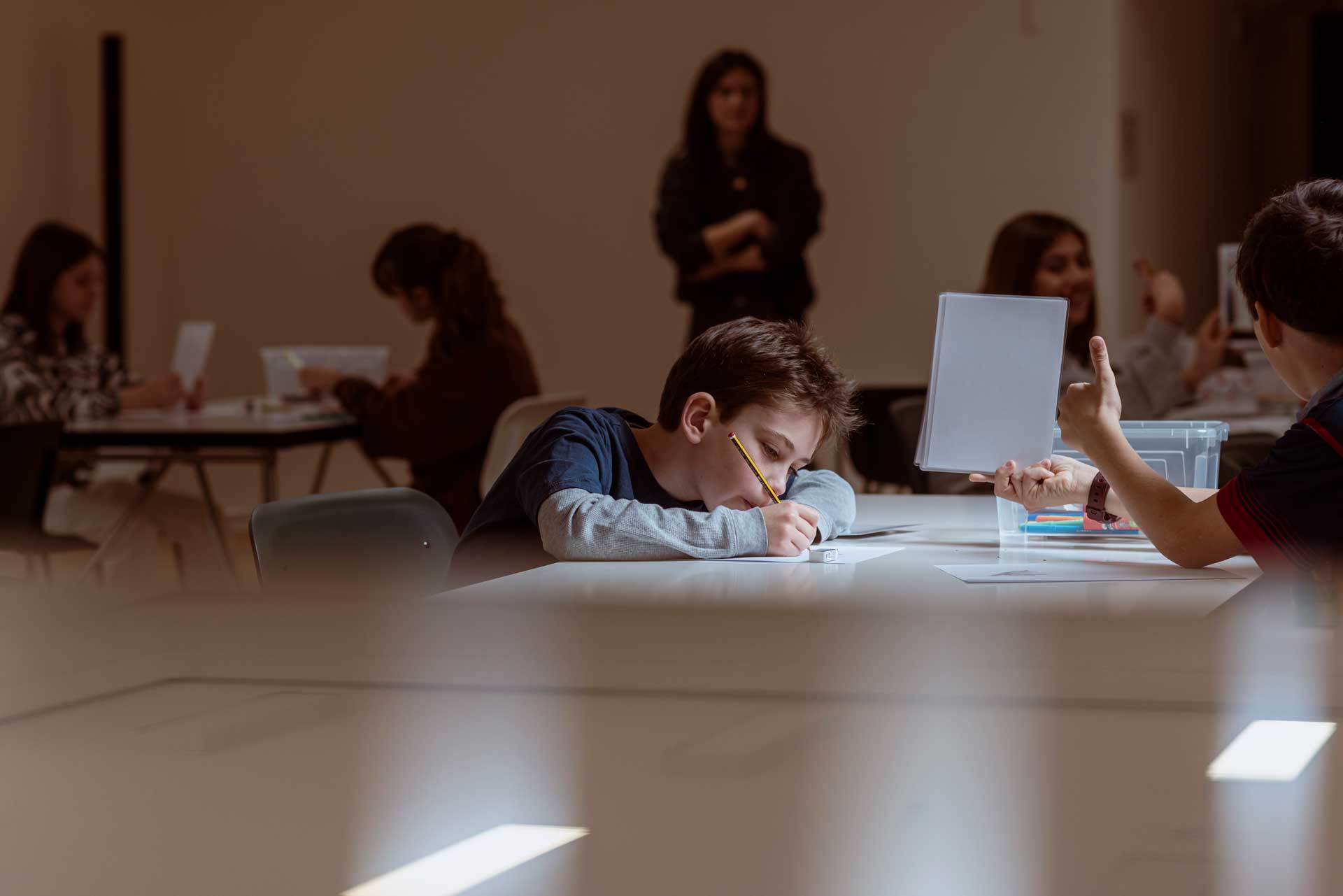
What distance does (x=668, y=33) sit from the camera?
5.72 metres

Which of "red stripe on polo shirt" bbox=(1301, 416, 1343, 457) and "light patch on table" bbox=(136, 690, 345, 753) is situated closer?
"light patch on table" bbox=(136, 690, 345, 753)

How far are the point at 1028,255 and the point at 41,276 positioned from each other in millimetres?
2581

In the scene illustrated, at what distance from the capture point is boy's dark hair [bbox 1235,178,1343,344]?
1.32 meters

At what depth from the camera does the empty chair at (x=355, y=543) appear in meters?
1.61

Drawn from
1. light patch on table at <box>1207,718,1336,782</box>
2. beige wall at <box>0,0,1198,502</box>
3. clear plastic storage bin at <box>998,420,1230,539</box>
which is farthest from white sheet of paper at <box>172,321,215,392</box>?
light patch on table at <box>1207,718,1336,782</box>

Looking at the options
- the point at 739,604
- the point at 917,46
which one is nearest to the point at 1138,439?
the point at 739,604

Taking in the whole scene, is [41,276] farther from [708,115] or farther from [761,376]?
[761,376]

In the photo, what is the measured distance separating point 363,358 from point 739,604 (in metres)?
2.87

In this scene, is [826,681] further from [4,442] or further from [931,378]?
[4,442]

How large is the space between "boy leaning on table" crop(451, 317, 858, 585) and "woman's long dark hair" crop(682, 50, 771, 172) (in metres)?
2.51

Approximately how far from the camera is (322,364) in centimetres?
397

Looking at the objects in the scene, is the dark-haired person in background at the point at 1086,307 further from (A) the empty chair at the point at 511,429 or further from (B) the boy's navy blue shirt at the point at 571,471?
(B) the boy's navy blue shirt at the point at 571,471

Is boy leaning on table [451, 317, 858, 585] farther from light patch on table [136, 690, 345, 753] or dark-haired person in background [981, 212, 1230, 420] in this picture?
dark-haired person in background [981, 212, 1230, 420]

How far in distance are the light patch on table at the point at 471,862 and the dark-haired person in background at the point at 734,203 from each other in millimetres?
3306
